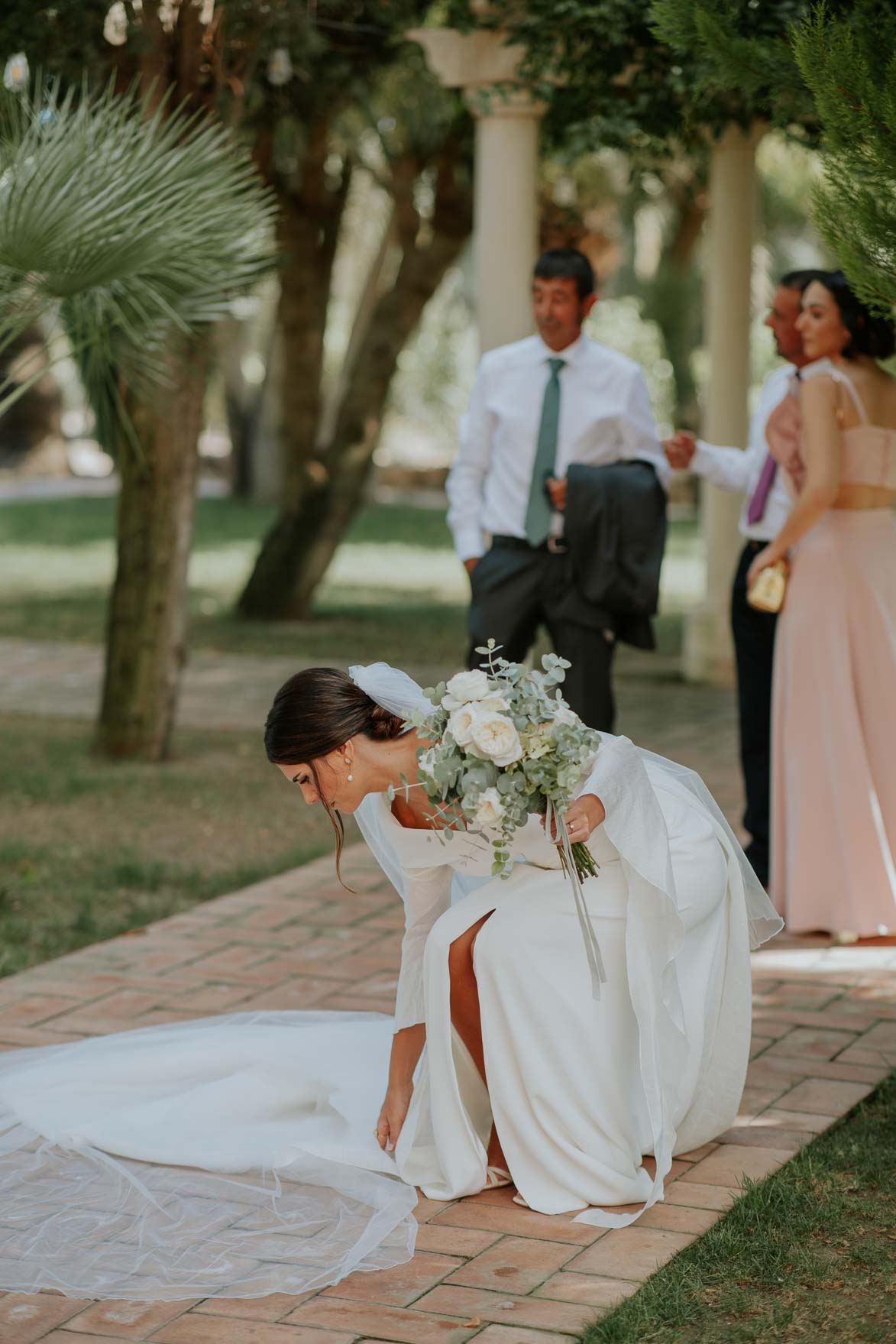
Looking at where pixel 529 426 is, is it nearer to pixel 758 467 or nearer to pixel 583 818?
pixel 758 467

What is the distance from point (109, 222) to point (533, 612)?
1.91m

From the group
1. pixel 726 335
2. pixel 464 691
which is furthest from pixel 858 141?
pixel 726 335

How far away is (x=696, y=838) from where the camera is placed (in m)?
4.00

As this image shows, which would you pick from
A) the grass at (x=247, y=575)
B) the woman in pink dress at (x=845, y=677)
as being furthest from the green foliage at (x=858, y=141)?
the grass at (x=247, y=575)

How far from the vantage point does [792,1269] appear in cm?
347

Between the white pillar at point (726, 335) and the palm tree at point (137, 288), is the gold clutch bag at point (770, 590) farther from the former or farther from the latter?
the white pillar at point (726, 335)

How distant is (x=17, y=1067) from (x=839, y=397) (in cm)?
310

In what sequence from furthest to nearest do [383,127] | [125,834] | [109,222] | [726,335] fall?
[383,127] < [726,335] < [125,834] < [109,222]

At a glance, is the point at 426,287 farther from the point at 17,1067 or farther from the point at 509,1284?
the point at 509,1284

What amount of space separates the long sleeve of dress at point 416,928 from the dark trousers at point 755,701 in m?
2.51

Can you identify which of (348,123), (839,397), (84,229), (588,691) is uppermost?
(348,123)

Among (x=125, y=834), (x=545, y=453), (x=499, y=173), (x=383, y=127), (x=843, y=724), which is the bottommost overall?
(x=125, y=834)

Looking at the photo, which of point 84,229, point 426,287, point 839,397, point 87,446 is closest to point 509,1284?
point 839,397

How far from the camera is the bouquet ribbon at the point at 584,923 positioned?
11.9 ft
